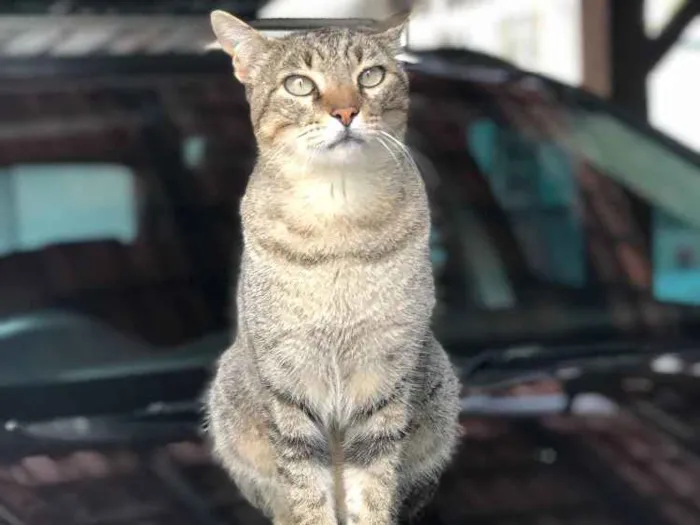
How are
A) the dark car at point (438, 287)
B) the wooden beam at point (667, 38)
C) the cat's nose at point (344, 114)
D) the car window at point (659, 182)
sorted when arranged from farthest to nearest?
1. the wooden beam at point (667, 38)
2. the car window at point (659, 182)
3. the dark car at point (438, 287)
4. the cat's nose at point (344, 114)

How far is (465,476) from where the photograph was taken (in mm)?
1179

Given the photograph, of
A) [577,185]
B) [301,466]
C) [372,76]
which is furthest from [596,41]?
[301,466]

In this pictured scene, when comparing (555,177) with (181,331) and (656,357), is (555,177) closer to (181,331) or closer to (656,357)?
(656,357)

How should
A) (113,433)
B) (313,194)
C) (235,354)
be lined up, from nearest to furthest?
(313,194)
(235,354)
(113,433)

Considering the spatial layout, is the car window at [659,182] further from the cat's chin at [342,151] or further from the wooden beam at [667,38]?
the cat's chin at [342,151]

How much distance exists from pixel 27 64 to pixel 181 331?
1.79 feet

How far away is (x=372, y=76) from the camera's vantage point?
100 centimetres

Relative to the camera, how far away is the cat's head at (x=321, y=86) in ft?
3.19

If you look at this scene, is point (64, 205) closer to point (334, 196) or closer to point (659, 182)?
point (334, 196)

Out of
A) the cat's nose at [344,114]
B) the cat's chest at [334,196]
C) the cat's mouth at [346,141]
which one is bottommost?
the cat's chest at [334,196]

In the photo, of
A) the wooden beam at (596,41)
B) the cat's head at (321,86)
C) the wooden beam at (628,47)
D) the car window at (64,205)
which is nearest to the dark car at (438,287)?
the car window at (64,205)

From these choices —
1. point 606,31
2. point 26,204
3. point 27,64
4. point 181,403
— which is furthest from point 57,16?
point 606,31

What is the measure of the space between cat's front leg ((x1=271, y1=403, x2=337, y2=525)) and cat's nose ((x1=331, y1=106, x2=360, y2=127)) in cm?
31

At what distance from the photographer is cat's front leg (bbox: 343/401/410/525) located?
1.04 m
